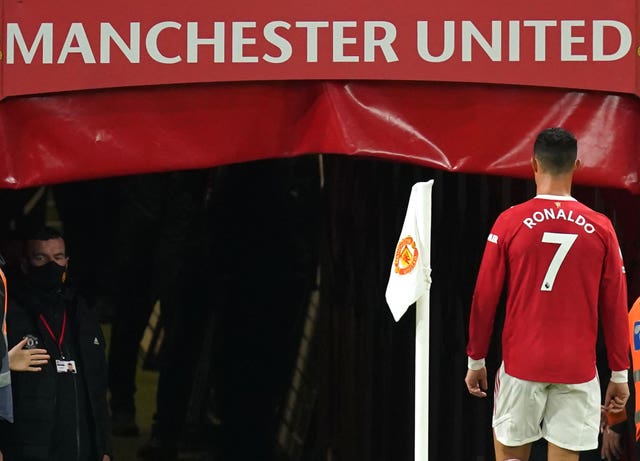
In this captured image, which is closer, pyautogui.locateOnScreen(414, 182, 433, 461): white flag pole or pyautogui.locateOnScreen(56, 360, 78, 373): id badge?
pyautogui.locateOnScreen(414, 182, 433, 461): white flag pole

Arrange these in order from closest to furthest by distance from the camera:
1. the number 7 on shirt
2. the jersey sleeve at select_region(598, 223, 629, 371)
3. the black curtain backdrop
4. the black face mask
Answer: the number 7 on shirt
the jersey sleeve at select_region(598, 223, 629, 371)
the black face mask
the black curtain backdrop

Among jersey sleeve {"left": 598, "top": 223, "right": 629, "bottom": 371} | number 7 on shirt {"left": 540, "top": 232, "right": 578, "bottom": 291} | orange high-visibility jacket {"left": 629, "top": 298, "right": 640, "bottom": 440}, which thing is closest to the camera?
number 7 on shirt {"left": 540, "top": 232, "right": 578, "bottom": 291}

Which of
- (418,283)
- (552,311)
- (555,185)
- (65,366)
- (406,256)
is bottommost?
(65,366)

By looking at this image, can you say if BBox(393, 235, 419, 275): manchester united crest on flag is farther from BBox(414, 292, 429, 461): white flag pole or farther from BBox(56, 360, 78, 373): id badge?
BBox(56, 360, 78, 373): id badge

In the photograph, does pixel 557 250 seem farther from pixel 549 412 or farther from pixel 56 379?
pixel 56 379

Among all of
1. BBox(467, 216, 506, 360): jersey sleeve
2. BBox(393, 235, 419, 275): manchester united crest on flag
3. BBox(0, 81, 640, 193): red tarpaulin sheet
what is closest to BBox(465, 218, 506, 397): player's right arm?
BBox(467, 216, 506, 360): jersey sleeve

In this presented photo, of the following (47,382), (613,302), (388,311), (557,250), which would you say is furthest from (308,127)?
(388,311)

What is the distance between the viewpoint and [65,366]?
7523 millimetres

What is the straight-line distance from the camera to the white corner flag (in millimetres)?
6117

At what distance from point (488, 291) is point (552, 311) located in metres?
0.27

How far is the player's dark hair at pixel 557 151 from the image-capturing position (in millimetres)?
6297

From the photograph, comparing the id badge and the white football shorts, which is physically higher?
the id badge

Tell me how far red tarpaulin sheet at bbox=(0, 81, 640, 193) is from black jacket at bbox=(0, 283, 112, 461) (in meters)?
0.72

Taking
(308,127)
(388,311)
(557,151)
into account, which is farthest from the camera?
(388,311)
